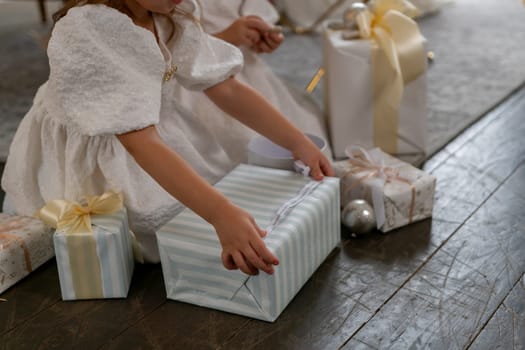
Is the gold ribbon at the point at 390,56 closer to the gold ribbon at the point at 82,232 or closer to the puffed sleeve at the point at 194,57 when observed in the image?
the puffed sleeve at the point at 194,57

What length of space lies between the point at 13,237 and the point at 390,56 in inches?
33.0

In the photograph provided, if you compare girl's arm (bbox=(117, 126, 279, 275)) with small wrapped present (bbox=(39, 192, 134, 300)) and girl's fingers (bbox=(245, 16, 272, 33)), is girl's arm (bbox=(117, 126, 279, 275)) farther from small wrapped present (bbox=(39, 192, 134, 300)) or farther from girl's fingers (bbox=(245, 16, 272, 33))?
girl's fingers (bbox=(245, 16, 272, 33))

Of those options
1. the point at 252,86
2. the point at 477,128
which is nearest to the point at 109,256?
the point at 252,86

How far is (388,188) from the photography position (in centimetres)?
134

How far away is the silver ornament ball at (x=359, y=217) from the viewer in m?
1.31

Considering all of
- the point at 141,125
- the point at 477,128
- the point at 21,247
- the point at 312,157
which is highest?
the point at 141,125

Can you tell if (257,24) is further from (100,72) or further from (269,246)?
(269,246)

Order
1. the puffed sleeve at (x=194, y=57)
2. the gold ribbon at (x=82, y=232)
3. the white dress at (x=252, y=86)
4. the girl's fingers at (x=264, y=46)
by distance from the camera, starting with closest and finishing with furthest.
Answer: the gold ribbon at (x=82, y=232) < the puffed sleeve at (x=194, y=57) < the white dress at (x=252, y=86) < the girl's fingers at (x=264, y=46)

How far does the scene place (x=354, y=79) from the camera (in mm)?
1602

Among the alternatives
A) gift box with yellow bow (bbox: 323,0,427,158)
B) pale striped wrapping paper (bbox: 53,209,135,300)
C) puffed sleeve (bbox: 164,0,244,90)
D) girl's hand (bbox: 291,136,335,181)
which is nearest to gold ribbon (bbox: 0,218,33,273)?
pale striped wrapping paper (bbox: 53,209,135,300)

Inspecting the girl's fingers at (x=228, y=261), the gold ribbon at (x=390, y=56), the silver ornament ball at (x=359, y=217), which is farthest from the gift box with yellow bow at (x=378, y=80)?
the girl's fingers at (x=228, y=261)

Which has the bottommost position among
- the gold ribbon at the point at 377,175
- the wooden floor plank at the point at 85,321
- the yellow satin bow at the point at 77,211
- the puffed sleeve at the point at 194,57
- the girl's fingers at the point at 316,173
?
the wooden floor plank at the point at 85,321

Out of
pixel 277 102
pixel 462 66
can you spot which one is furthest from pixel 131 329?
pixel 462 66

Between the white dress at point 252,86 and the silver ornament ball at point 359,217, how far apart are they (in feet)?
0.95
